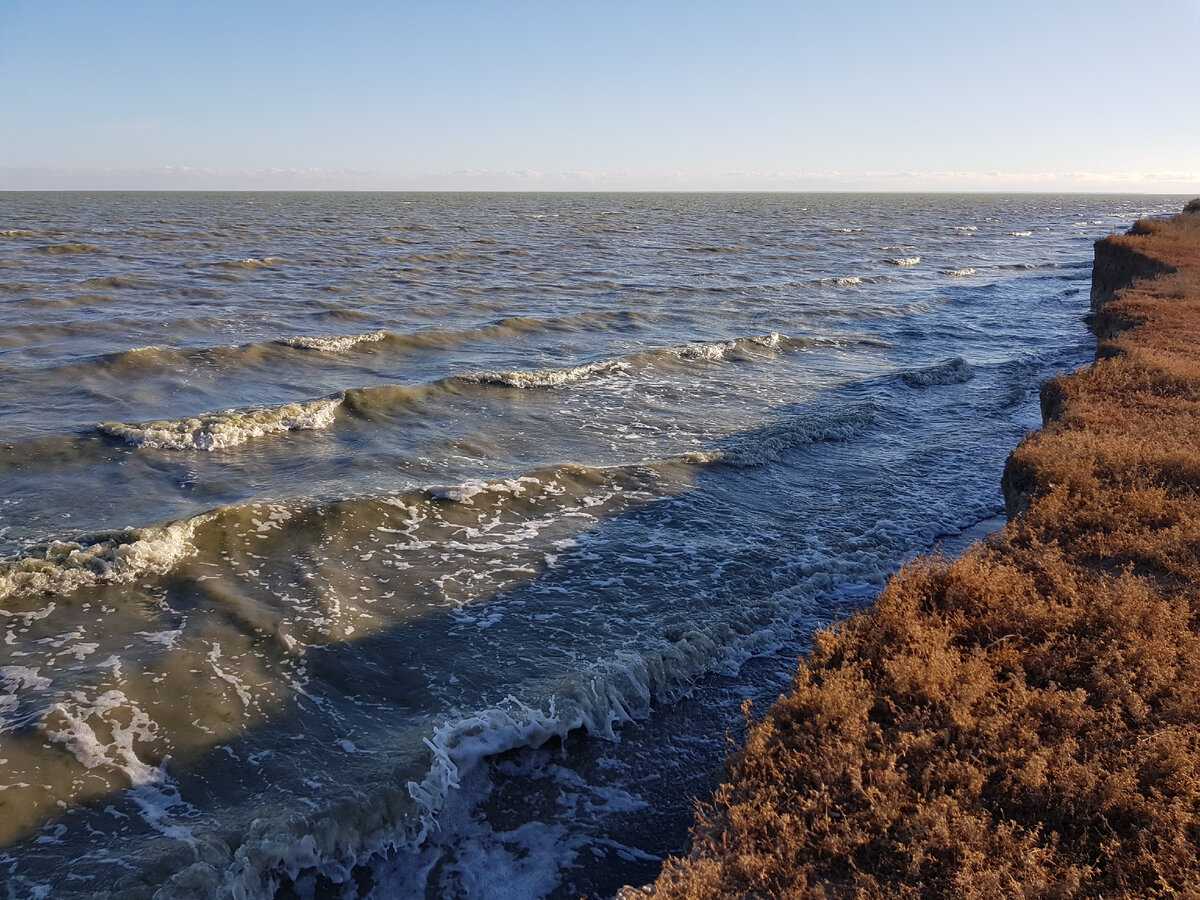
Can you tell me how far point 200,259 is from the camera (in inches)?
1746

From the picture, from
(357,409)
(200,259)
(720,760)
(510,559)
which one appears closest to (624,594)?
(510,559)

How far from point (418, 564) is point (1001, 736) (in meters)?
8.08

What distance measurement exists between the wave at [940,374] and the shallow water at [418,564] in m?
0.11

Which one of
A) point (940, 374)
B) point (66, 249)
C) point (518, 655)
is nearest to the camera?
point (518, 655)

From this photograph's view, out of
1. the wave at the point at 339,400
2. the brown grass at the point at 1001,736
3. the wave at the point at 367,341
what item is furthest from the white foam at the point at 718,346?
the brown grass at the point at 1001,736

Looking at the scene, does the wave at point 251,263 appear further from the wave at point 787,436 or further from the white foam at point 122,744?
the white foam at point 122,744

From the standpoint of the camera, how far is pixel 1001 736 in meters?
5.14

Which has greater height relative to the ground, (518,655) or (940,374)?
(940,374)

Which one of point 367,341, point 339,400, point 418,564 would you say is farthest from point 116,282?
point 418,564

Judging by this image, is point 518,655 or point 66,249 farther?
point 66,249

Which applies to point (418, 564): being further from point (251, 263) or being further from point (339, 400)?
point (251, 263)

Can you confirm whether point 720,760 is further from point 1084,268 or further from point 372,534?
point 1084,268

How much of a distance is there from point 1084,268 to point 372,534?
195 ft

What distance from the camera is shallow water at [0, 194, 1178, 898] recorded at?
21.8 ft
